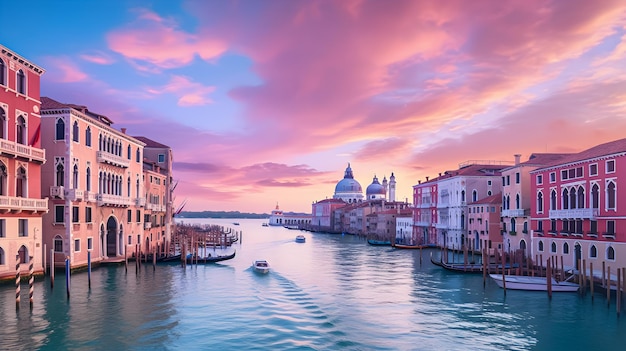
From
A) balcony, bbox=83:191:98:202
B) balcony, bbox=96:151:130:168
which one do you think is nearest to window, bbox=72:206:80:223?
balcony, bbox=83:191:98:202

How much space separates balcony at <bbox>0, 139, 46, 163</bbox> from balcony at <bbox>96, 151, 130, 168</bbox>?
5.65 m

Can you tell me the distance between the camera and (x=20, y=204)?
22609 mm

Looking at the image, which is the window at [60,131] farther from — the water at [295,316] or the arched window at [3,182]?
the water at [295,316]

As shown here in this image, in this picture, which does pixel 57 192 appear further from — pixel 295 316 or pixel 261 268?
pixel 295 316

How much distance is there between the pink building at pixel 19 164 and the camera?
22188mm

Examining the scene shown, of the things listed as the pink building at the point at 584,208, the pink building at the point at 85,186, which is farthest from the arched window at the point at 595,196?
the pink building at the point at 85,186

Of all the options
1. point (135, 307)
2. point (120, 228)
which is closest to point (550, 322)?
point (135, 307)

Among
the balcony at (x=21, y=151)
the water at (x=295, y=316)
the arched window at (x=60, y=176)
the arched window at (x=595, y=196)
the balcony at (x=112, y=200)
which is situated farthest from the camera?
the balcony at (x=112, y=200)

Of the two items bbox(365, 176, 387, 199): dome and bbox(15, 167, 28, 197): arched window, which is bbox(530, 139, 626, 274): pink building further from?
bbox(365, 176, 387, 199): dome

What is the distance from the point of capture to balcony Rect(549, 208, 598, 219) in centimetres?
2683

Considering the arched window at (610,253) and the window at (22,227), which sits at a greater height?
the window at (22,227)

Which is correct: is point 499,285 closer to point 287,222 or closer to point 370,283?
point 370,283

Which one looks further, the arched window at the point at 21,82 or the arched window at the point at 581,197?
the arched window at the point at 581,197

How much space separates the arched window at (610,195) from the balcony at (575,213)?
3.18 ft
